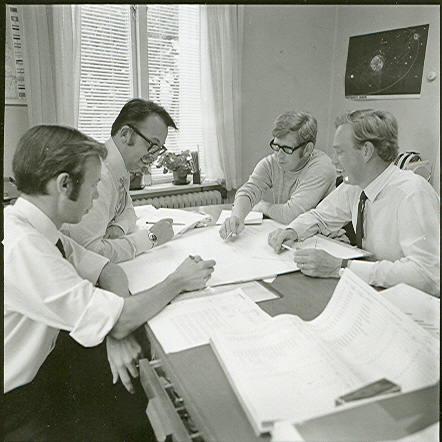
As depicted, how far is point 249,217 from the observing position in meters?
1.59

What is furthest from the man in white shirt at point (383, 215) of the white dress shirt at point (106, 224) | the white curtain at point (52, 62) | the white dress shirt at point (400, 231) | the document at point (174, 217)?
the white curtain at point (52, 62)

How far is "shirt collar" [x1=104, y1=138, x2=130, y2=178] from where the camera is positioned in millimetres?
968

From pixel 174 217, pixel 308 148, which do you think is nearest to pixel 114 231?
pixel 174 217

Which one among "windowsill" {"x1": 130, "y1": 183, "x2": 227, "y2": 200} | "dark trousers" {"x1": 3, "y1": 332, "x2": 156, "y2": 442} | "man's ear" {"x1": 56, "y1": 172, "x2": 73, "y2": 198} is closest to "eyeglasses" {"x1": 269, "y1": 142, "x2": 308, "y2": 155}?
"windowsill" {"x1": 130, "y1": 183, "x2": 227, "y2": 200}

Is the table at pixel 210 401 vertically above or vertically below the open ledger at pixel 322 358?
below

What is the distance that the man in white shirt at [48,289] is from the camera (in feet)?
2.46

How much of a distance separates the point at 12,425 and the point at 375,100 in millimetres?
1195

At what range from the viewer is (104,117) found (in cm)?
92

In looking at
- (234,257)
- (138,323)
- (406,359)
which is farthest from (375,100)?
(138,323)

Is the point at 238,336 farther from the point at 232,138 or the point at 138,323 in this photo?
the point at 232,138

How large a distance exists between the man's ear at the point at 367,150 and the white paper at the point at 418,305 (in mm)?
405

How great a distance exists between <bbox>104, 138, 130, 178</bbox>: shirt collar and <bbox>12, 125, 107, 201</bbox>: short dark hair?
0.18 meters

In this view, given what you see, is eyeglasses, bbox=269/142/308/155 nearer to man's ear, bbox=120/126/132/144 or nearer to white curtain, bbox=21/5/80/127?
man's ear, bbox=120/126/132/144

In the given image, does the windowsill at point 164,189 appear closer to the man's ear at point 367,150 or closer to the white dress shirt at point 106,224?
the white dress shirt at point 106,224
